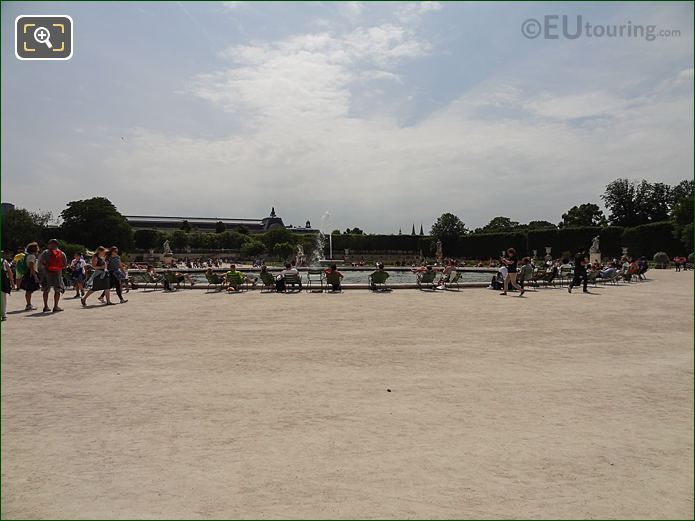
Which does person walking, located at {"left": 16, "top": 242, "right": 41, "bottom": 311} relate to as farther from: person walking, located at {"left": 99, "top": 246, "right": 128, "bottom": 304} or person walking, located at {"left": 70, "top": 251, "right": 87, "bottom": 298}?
person walking, located at {"left": 70, "top": 251, "right": 87, "bottom": 298}

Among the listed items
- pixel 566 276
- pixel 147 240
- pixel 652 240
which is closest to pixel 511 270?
pixel 566 276

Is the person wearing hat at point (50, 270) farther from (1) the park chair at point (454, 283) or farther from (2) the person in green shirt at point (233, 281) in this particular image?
(1) the park chair at point (454, 283)

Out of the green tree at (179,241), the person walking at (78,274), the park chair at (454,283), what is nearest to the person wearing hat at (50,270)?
the person walking at (78,274)

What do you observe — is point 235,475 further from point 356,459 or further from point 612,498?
point 612,498

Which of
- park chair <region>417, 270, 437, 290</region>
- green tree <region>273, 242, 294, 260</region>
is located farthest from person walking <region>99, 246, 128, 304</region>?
green tree <region>273, 242, 294, 260</region>

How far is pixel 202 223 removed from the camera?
127 meters

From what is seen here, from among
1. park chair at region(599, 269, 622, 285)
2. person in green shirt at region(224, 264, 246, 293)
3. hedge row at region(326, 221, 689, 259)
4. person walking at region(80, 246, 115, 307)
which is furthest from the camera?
hedge row at region(326, 221, 689, 259)

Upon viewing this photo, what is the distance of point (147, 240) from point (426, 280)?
79.4 meters

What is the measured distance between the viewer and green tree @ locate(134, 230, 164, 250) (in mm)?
87062

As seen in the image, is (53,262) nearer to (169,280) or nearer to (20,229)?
(169,280)

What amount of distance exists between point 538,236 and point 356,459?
5929cm

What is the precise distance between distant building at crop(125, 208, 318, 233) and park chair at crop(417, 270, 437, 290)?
105 meters

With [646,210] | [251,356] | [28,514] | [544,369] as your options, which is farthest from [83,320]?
[646,210]

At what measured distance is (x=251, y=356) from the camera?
680 centimetres
